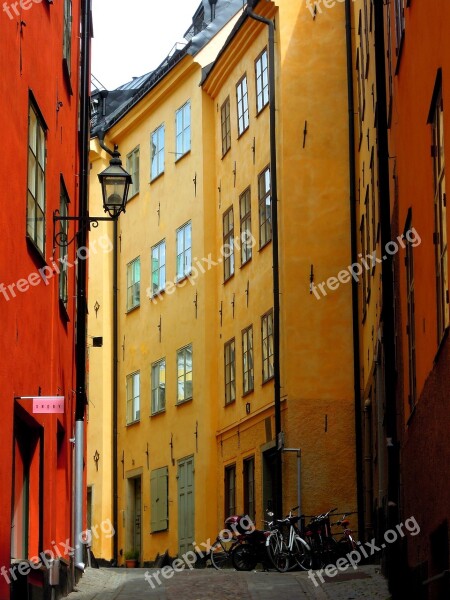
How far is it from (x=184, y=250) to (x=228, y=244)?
7.73 ft

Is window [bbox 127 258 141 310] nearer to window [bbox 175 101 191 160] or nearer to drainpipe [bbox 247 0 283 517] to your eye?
window [bbox 175 101 191 160]

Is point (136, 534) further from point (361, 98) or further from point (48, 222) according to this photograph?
point (48, 222)

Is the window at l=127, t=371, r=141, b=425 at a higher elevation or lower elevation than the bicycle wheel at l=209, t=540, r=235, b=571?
higher

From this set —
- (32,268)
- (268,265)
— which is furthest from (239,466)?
(32,268)

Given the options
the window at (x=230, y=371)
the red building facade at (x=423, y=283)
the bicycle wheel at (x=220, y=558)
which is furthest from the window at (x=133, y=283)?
the red building facade at (x=423, y=283)

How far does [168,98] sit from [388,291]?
20.1m

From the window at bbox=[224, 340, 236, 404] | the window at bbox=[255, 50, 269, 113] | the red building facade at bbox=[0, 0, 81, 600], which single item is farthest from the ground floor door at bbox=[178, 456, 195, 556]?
the red building facade at bbox=[0, 0, 81, 600]

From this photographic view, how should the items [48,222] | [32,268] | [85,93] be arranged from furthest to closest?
1. [85,93]
2. [48,222]
3. [32,268]

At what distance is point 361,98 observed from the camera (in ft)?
83.7

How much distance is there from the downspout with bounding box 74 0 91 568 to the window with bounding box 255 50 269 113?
7.23 metres

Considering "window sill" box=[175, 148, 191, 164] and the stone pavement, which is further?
"window sill" box=[175, 148, 191, 164]

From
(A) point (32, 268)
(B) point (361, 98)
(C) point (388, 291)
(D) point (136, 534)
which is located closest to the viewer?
(A) point (32, 268)

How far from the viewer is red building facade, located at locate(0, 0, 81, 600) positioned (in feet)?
38.5

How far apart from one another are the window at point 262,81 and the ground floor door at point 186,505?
8.36m
